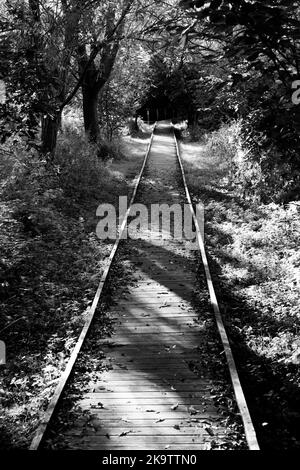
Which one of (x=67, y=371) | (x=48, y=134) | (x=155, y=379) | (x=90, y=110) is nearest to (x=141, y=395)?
(x=155, y=379)

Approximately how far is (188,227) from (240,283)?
369 cm

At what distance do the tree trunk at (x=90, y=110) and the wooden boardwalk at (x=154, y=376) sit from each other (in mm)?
13309

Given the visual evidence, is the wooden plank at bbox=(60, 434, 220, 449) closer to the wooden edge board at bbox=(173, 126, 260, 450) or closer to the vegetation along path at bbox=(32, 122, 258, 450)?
the vegetation along path at bbox=(32, 122, 258, 450)

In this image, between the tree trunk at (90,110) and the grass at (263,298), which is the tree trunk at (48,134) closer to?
the grass at (263,298)

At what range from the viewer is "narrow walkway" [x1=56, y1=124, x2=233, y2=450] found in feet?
15.6

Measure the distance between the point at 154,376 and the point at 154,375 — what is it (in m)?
0.02

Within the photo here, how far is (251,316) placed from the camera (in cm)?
751

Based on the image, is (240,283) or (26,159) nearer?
(240,283)

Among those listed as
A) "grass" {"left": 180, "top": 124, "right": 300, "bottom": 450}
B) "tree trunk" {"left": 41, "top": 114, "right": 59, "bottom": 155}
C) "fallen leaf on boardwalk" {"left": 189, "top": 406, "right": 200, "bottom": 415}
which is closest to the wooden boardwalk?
"fallen leaf on boardwalk" {"left": 189, "top": 406, "right": 200, "bottom": 415}

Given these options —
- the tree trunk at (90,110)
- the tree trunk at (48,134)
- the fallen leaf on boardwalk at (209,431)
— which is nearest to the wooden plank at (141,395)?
the fallen leaf on boardwalk at (209,431)

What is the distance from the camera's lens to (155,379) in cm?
582

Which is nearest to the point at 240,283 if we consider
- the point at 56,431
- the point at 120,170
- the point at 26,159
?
the point at 56,431

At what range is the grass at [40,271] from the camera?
589 centimetres
